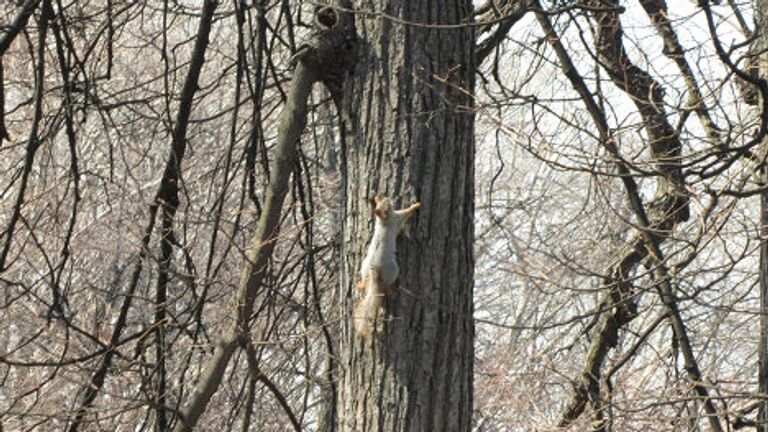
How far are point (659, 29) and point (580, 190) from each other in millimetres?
12350

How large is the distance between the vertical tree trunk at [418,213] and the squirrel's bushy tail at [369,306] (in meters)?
0.03

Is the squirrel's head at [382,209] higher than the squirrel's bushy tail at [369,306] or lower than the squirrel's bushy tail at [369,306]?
higher

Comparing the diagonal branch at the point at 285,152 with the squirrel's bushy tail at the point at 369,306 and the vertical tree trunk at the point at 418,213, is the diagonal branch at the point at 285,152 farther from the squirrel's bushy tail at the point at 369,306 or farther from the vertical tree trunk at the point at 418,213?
the squirrel's bushy tail at the point at 369,306

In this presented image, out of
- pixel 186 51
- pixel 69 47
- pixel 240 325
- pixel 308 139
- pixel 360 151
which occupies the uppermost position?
pixel 186 51

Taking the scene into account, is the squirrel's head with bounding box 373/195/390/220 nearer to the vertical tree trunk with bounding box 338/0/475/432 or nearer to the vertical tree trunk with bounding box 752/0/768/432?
the vertical tree trunk with bounding box 338/0/475/432

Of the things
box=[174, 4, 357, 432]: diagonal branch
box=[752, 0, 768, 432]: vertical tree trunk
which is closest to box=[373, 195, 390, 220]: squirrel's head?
box=[174, 4, 357, 432]: diagonal branch

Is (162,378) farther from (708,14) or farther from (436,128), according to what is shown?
(708,14)

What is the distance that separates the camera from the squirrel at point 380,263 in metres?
3.59

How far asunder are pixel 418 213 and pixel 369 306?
316 mm

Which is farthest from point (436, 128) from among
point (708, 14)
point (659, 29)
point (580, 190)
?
point (580, 190)

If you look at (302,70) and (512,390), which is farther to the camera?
(512,390)

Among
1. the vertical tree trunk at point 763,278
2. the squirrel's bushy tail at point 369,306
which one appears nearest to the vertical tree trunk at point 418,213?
the squirrel's bushy tail at point 369,306

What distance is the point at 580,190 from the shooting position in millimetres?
18266

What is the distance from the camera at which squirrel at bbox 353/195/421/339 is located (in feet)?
11.8
